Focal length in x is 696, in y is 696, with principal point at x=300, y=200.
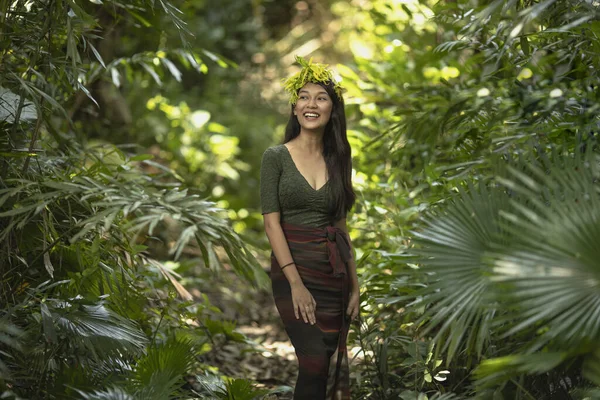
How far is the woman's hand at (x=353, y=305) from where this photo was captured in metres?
2.88

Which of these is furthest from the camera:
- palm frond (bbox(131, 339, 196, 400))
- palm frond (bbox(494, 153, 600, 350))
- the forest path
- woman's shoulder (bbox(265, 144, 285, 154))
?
the forest path

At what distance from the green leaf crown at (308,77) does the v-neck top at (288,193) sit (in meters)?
0.26

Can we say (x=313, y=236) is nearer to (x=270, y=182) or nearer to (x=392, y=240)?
(x=270, y=182)

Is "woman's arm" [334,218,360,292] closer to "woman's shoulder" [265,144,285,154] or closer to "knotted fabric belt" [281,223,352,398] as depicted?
"knotted fabric belt" [281,223,352,398]

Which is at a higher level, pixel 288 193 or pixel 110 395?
pixel 288 193

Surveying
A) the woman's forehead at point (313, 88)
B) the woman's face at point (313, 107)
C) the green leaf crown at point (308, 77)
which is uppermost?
the green leaf crown at point (308, 77)

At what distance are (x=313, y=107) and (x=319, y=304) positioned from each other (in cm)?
79

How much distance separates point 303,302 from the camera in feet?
8.86

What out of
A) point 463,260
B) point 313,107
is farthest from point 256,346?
point 463,260

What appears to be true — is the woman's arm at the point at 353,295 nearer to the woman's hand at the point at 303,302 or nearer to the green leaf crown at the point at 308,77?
the woman's hand at the point at 303,302

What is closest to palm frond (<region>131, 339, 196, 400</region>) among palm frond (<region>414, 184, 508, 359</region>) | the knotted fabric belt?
the knotted fabric belt

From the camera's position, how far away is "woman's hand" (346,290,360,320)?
288cm

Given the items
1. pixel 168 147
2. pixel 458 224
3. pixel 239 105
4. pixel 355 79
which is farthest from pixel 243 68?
pixel 458 224

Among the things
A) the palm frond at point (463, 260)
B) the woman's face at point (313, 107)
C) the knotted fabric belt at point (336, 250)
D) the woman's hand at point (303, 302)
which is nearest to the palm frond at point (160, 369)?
the woman's hand at point (303, 302)
